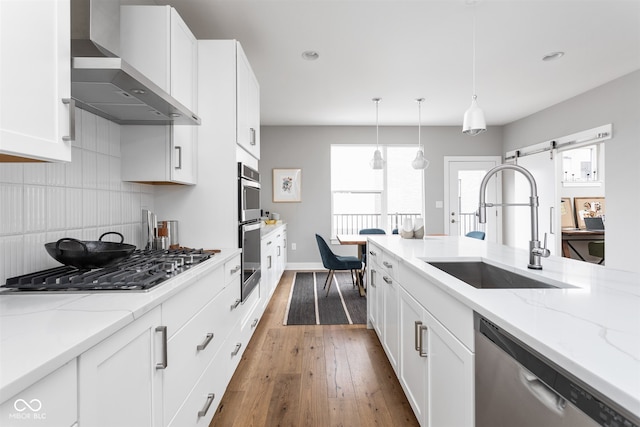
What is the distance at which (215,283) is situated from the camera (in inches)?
64.1

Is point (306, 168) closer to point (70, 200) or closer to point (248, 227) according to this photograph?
point (248, 227)

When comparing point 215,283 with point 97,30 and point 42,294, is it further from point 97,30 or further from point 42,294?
→ point 97,30

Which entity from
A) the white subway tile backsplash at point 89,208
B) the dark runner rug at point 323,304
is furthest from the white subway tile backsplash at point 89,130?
the dark runner rug at point 323,304

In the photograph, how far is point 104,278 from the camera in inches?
45.2

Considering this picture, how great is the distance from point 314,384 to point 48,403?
5.46 ft

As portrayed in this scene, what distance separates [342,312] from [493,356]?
2.63m

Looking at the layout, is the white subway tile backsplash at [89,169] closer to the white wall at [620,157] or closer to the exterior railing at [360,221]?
the exterior railing at [360,221]

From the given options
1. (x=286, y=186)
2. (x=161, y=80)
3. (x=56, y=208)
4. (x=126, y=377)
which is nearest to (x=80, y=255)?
(x=56, y=208)

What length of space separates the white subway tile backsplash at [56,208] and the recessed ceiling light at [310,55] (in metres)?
2.40

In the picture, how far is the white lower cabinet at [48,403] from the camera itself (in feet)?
1.73

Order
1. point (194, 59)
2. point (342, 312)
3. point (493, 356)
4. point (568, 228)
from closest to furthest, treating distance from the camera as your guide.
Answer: point (493, 356) < point (194, 59) < point (342, 312) < point (568, 228)

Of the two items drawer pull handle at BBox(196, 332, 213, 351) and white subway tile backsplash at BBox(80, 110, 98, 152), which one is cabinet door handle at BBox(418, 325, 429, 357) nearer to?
drawer pull handle at BBox(196, 332, 213, 351)

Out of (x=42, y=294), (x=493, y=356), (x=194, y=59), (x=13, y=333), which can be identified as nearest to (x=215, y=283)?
(x=42, y=294)

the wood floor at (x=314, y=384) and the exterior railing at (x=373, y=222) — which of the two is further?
the exterior railing at (x=373, y=222)
